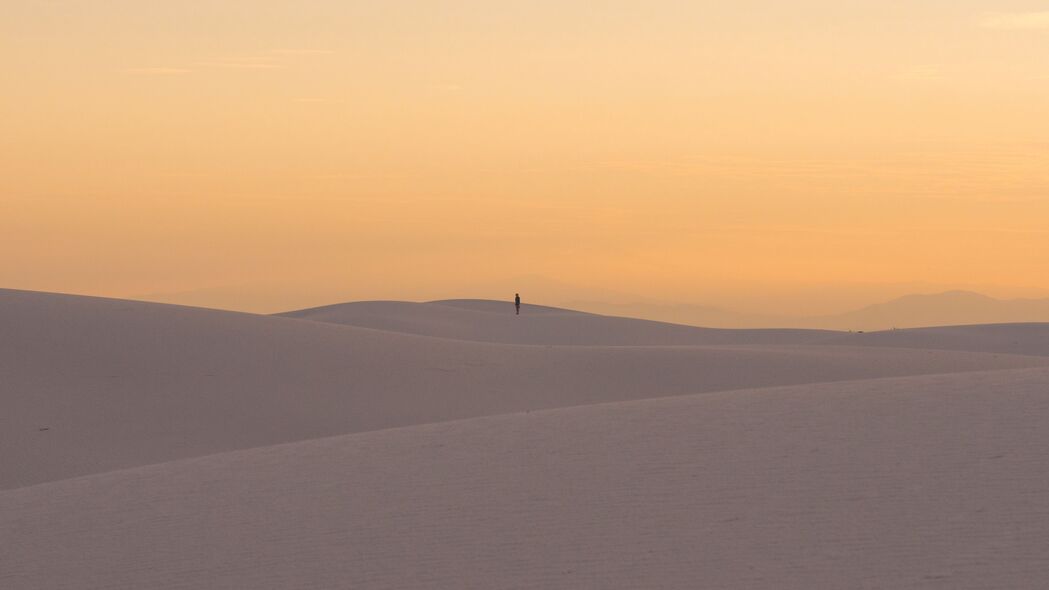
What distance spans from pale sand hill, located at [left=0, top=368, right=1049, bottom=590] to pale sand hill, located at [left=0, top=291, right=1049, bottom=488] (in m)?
6.10

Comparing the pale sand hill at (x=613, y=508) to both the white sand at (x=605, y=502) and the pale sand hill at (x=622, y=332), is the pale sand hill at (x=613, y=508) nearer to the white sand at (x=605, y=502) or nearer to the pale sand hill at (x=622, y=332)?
the white sand at (x=605, y=502)

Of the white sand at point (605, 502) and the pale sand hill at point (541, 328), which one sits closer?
the white sand at point (605, 502)

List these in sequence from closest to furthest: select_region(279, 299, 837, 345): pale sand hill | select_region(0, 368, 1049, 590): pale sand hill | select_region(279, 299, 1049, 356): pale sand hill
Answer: select_region(0, 368, 1049, 590): pale sand hill → select_region(279, 299, 1049, 356): pale sand hill → select_region(279, 299, 837, 345): pale sand hill

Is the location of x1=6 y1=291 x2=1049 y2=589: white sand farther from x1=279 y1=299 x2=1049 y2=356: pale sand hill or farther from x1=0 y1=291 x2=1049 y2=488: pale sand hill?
x1=279 y1=299 x2=1049 y2=356: pale sand hill

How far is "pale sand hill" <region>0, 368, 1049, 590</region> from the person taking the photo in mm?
6785

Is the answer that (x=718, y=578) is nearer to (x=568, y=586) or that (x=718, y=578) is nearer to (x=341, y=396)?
(x=568, y=586)

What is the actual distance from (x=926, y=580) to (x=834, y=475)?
1915 millimetres

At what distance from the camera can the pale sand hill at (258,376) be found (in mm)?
16969

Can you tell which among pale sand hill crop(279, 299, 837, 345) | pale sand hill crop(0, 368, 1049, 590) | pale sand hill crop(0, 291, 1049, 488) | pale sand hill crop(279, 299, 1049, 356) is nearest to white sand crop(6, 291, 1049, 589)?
pale sand hill crop(0, 368, 1049, 590)

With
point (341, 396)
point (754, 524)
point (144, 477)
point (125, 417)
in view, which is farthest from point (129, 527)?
point (341, 396)

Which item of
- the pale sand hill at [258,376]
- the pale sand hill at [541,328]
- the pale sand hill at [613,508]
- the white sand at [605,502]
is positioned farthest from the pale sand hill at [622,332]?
the pale sand hill at [613,508]

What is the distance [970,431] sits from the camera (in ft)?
29.7

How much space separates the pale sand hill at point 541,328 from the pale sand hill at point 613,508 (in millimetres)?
28833

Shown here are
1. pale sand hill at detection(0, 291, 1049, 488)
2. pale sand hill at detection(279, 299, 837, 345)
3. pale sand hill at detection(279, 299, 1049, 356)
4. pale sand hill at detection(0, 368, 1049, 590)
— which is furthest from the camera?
pale sand hill at detection(279, 299, 837, 345)
